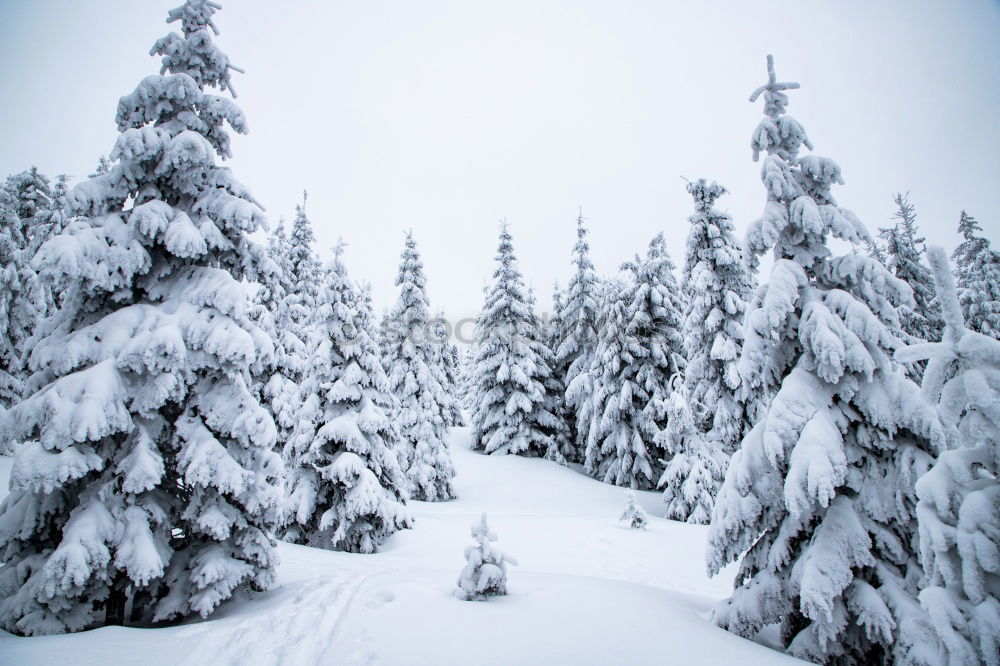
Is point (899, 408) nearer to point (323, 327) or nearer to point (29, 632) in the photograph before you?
point (29, 632)

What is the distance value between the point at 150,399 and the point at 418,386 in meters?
18.0

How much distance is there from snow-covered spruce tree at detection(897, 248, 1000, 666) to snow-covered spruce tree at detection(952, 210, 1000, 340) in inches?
1158

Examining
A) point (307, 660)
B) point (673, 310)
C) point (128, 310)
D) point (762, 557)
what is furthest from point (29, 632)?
point (673, 310)

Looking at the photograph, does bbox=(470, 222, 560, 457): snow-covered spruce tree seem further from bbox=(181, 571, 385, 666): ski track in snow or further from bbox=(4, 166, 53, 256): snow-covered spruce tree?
bbox=(4, 166, 53, 256): snow-covered spruce tree

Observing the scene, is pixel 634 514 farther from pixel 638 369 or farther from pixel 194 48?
pixel 194 48

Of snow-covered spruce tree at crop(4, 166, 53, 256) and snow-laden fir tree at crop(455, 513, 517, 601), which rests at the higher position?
snow-covered spruce tree at crop(4, 166, 53, 256)

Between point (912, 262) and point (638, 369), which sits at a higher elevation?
point (912, 262)

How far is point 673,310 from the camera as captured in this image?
87.2ft

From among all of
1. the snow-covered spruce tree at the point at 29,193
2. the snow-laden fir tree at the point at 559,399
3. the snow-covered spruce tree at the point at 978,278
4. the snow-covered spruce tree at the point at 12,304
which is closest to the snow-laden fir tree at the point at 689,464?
the snow-laden fir tree at the point at 559,399

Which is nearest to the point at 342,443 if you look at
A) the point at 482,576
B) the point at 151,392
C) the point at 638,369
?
the point at 151,392

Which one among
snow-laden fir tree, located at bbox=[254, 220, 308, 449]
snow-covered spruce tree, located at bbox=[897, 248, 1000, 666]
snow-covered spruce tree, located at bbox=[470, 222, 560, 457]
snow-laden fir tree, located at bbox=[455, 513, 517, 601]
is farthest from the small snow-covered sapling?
snow-covered spruce tree, located at bbox=[897, 248, 1000, 666]

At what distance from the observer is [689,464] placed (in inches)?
793

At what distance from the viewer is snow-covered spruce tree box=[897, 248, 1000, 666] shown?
2.78m

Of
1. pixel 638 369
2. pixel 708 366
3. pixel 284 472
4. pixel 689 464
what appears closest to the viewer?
pixel 284 472
